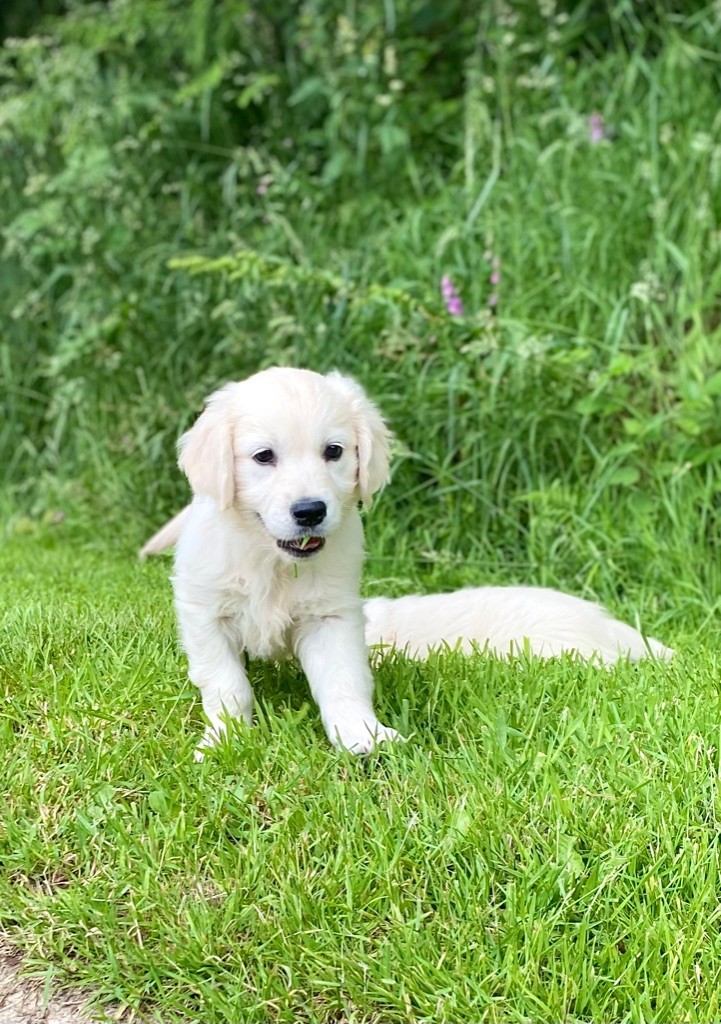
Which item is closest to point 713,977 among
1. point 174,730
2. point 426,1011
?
point 426,1011

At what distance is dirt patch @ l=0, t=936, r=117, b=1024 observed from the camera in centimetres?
208

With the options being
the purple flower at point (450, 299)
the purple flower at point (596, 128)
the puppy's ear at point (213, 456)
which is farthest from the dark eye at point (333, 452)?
the purple flower at point (596, 128)

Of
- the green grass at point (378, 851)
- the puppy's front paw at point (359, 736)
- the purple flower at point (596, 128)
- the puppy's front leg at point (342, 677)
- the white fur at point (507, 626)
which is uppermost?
the purple flower at point (596, 128)

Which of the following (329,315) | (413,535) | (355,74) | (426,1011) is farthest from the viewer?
(355,74)

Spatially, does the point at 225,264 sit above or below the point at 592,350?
above

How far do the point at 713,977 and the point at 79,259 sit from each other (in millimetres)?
5661

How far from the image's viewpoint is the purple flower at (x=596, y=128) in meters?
5.98

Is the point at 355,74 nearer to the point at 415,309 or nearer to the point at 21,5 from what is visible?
the point at 415,309

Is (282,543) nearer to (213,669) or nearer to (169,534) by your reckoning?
(213,669)

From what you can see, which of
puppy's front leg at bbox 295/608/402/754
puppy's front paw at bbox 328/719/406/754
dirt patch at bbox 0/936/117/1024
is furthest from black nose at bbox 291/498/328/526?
dirt patch at bbox 0/936/117/1024

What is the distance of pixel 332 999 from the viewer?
2.05 m

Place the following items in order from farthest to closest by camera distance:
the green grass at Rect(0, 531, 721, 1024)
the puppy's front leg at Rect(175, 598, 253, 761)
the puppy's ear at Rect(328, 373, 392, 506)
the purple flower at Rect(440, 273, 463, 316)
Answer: the purple flower at Rect(440, 273, 463, 316), the puppy's ear at Rect(328, 373, 392, 506), the puppy's front leg at Rect(175, 598, 253, 761), the green grass at Rect(0, 531, 721, 1024)

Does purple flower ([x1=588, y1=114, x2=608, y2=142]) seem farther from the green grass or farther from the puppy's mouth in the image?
the puppy's mouth

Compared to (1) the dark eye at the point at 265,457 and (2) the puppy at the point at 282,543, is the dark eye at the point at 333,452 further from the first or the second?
(1) the dark eye at the point at 265,457
